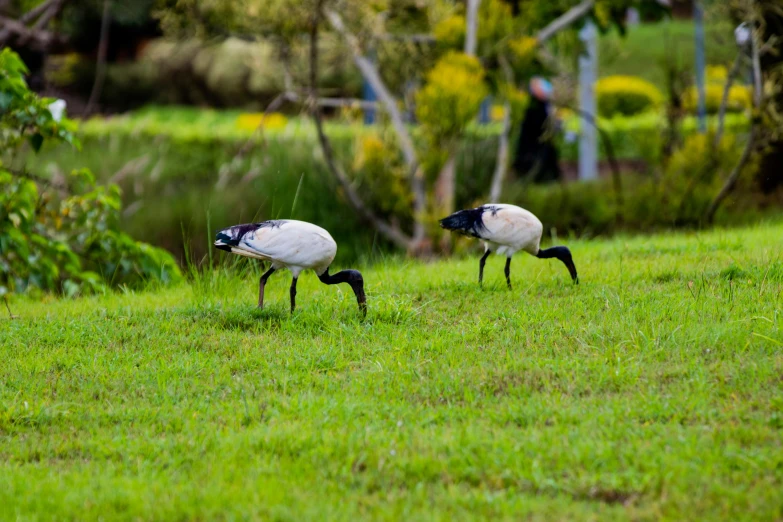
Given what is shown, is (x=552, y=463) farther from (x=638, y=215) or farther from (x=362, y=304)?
(x=638, y=215)

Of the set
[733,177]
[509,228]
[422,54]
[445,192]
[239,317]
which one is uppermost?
[422,54]

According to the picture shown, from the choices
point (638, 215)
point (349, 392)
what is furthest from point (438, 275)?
point (638, 215)

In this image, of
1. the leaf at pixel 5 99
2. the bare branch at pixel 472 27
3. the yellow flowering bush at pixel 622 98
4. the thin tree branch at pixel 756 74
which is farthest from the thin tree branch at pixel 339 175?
the yellow flowering bush at pixel 622 98

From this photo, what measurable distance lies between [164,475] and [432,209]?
7.34 metres

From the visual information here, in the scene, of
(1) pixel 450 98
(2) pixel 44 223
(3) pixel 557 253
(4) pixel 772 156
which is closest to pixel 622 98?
(4) pixel 772 156

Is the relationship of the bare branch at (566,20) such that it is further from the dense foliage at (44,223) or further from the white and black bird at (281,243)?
the white and black bird at (281,243)

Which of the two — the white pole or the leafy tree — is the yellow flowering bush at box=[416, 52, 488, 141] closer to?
the leafy tree

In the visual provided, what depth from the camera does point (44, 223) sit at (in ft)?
30.2

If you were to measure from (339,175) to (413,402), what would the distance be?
21.8ft

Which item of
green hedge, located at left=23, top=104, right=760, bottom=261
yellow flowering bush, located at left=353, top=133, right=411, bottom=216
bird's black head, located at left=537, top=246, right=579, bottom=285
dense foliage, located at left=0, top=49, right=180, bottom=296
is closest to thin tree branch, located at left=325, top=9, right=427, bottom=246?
yellow flowering bush, located at left=353, top=133, right=411, bottom=216

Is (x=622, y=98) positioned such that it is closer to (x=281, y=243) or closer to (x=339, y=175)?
(x=339, y=175)

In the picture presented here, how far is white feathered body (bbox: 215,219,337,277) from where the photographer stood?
5.75 metres

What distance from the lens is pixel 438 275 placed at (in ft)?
25.1

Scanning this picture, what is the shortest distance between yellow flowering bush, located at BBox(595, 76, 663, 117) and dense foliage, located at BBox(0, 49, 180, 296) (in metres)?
19.3
